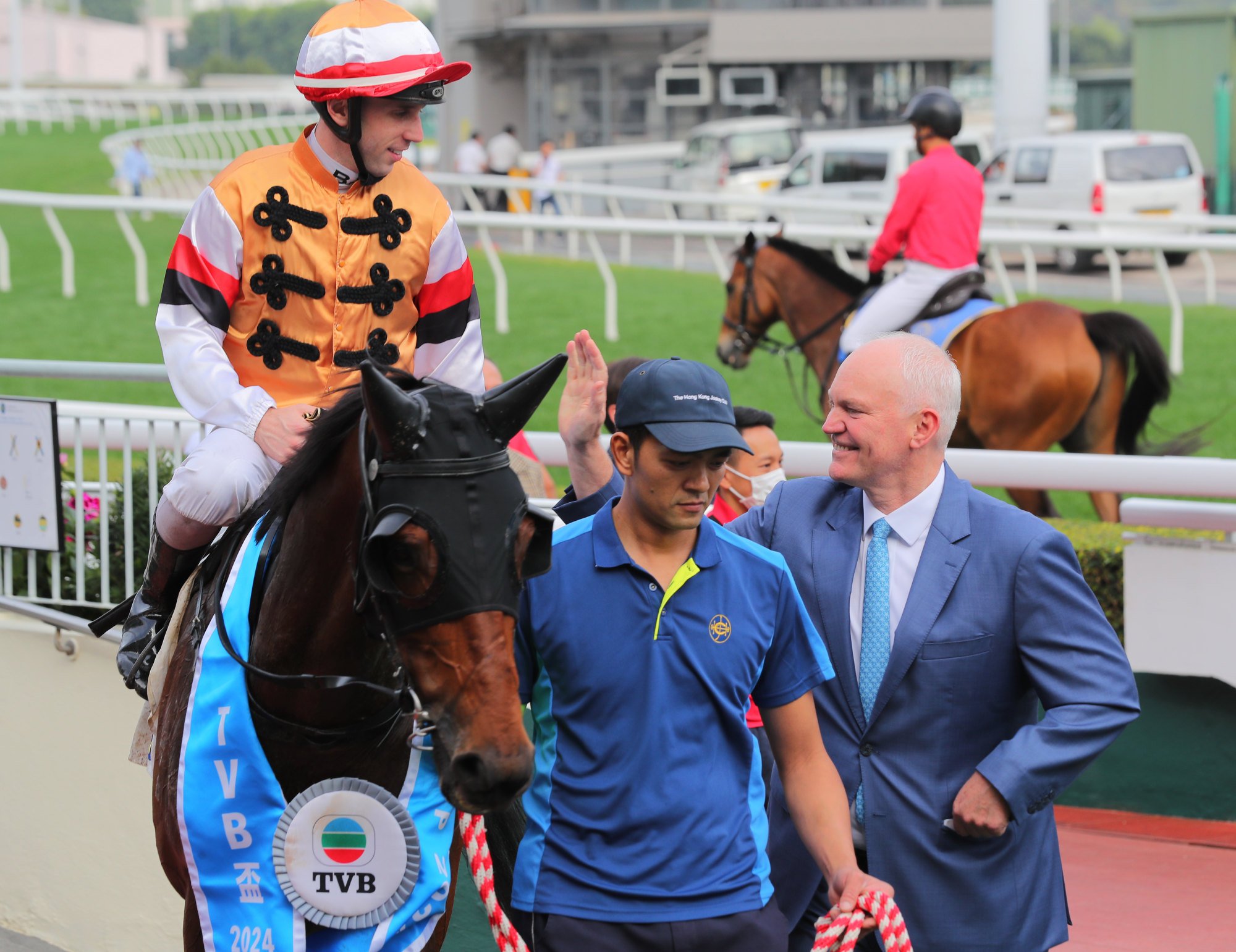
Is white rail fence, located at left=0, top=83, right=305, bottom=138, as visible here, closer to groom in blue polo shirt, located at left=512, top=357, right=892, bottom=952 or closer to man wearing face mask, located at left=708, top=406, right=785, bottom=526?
man wearing face mask, located at left=708, top=406, right=785, bottom=526

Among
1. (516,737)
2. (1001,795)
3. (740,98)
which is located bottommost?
(1001,795)

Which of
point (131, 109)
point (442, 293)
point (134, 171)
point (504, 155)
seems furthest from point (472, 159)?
point (131, 109)

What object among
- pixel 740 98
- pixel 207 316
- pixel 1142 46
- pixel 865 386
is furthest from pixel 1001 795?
pixel 740 98

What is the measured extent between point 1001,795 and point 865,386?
31.1 inches

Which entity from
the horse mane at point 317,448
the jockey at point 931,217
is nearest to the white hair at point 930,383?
the horse mane at point 317,448

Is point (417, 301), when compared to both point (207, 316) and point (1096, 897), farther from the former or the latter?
point (1096, 897)

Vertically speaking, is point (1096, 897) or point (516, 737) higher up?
point (516, 737)

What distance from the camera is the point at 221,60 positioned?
7944 centimetres

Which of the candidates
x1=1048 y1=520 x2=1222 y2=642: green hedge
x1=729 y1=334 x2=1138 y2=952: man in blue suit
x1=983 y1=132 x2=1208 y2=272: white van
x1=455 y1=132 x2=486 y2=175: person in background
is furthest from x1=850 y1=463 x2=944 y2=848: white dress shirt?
x1=455 y1=132 x2=486 y2=175: person in background

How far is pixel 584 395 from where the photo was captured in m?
2.94

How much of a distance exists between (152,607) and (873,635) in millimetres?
1524

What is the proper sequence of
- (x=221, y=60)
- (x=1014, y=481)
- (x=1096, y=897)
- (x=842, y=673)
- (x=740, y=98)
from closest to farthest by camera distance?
(x=842, y=673) → (x=1096, y=897) → (x=1014, y=481) → (x=740, y=98) → (x=221, y=60)

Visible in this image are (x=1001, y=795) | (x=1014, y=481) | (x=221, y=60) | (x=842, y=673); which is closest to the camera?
(x=1001, y=795)

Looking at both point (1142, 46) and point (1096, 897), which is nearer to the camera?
point (1096, 897)
